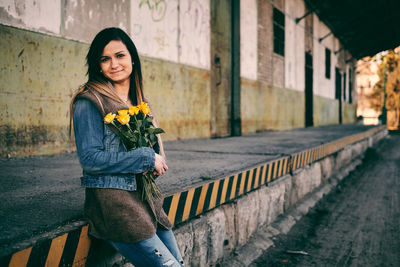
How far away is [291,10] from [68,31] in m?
11.0

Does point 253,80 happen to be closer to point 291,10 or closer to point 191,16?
point 191,16

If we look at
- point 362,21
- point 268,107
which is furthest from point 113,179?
point 362,21

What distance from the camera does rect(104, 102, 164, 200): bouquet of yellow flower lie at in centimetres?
144

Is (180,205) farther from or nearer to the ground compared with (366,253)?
farther from the ground

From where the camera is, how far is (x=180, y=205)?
7.75 ft

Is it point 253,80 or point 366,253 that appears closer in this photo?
point 366,253

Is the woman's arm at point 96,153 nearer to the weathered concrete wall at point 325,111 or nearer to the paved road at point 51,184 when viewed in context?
A: the paved road at point 51,184

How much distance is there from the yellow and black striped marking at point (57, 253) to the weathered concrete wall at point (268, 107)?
326 inches

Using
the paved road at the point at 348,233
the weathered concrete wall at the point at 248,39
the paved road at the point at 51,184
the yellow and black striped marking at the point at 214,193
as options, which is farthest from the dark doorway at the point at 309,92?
the yellow and black striped marking at the point at 214,193

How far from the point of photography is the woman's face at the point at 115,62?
5.13ft

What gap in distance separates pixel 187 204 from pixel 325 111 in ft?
59.8

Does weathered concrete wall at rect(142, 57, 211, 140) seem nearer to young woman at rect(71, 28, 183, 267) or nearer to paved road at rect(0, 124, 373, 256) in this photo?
paved road at rect(0, 124, 373, 256)

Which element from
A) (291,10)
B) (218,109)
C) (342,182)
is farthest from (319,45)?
(342,182)

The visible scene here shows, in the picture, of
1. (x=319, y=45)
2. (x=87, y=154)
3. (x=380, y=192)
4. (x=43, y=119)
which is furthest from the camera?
(x=319, y=45)
